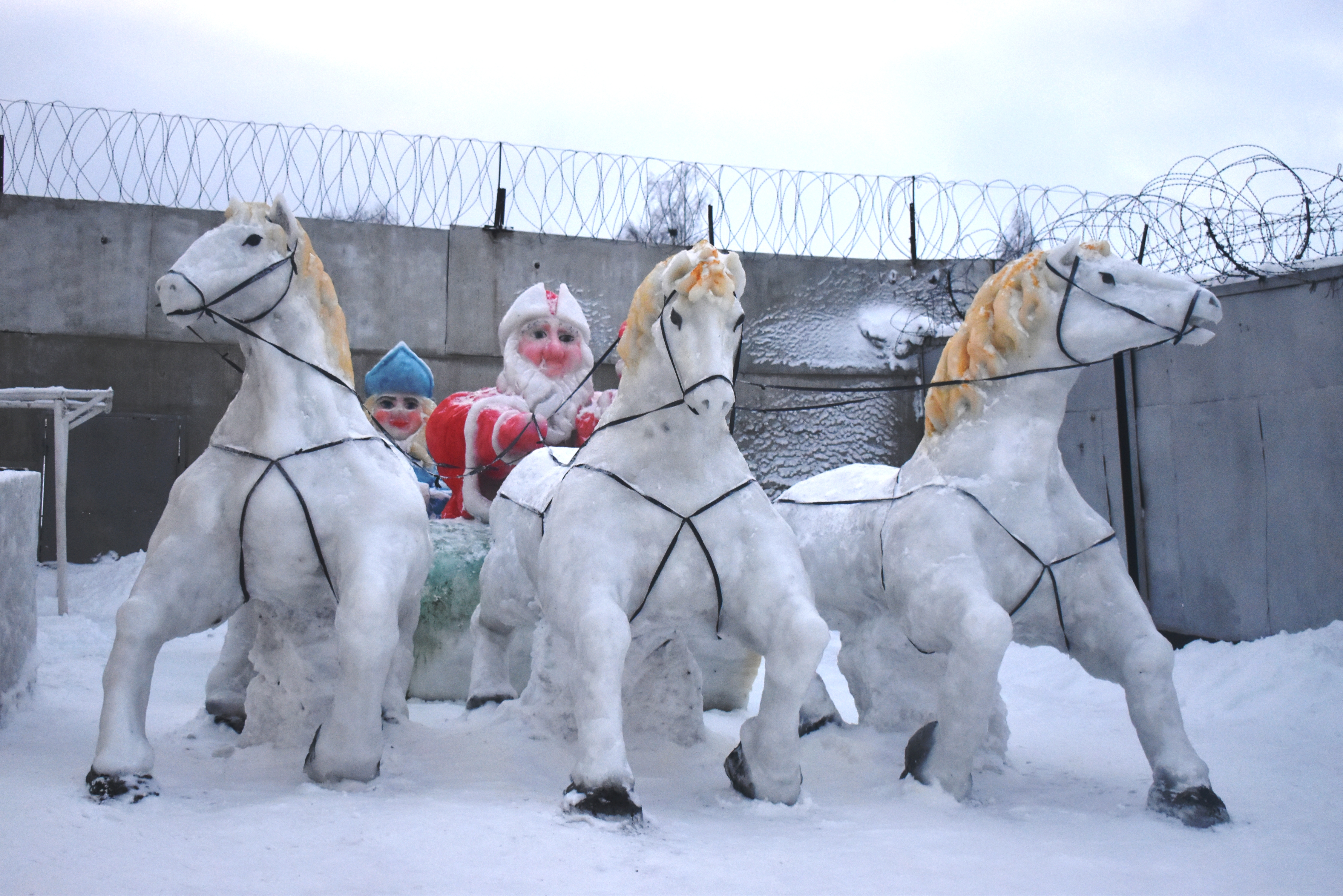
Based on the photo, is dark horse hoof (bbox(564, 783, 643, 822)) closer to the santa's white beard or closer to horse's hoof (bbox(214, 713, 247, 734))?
horse's hoof (bbox(214, 713, 247, 734))

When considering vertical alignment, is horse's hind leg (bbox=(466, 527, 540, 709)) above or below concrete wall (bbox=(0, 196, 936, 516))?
below

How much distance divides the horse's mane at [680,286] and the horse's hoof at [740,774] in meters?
1.25

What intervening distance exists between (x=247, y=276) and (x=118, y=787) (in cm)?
150

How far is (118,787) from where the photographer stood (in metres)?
2.87

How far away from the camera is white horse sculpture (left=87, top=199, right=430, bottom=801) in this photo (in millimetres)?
3100

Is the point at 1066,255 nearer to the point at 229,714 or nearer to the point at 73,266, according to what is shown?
the point at 229,714

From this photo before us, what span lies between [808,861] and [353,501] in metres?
1.67

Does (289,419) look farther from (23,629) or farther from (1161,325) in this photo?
(1161,325)

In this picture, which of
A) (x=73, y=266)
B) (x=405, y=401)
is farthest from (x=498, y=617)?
(x=73, y=266)

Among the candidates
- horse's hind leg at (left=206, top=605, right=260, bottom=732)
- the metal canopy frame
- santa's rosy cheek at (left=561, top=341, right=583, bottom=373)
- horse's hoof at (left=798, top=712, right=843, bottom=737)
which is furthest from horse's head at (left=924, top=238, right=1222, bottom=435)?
the metal canopy frame

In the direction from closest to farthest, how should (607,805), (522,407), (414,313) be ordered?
1. (607,805)
2. (522,407)
3. (414,313)

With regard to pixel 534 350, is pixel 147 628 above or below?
below

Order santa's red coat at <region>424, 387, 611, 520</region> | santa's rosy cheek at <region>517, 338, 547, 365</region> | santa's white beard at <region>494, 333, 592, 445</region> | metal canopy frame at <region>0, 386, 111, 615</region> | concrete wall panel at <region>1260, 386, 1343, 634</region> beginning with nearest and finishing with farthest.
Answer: santa's red coat at <region>424, 387, 611, 520</region>
santa's white beard at <region>494, 333, 592, 445</region>
santa's rosy cheek at <region>517, 338, 547, 365</region>
concrete wall panel at <region>1260, 386, 1343, 634</region>
metal canopy frame at <region>0, 386, 111, 615</region>

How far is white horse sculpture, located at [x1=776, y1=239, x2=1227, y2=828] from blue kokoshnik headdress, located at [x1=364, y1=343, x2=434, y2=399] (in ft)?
9.86
